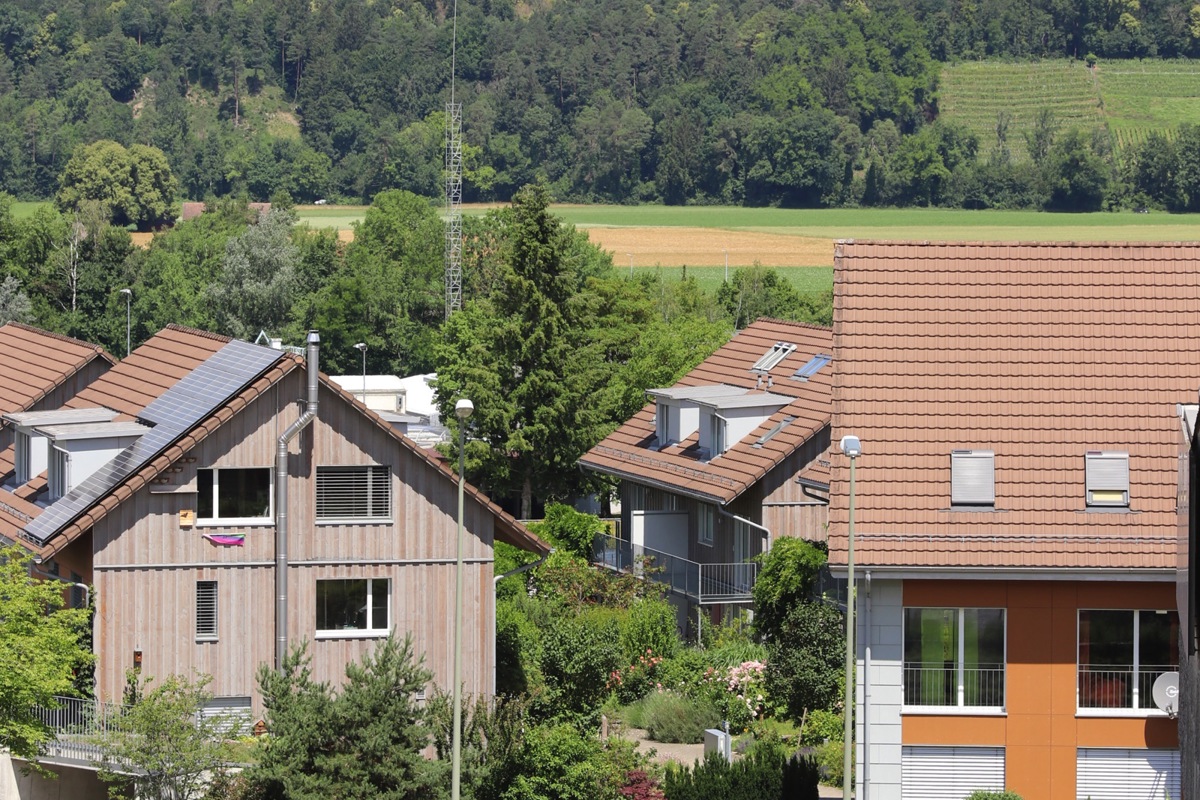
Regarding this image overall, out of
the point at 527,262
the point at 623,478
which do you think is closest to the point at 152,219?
the point at 527,262

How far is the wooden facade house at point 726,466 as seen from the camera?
4669 cm

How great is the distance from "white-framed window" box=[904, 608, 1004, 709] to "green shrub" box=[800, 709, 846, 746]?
5934 mm

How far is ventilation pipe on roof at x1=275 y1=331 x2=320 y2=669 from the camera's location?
34.5 m

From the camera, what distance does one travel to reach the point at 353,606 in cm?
3566

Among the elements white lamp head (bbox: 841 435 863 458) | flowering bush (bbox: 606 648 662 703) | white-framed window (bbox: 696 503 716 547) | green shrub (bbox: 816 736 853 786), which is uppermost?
white lamp head (bbox: 841 435 863 458)

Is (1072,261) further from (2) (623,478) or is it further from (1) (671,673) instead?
(2) (623,478)

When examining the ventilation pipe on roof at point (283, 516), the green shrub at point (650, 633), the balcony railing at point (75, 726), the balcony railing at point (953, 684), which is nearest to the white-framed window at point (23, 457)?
the ventilation pipe on roof at point (283, 516)

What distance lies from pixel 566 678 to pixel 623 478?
1921cm

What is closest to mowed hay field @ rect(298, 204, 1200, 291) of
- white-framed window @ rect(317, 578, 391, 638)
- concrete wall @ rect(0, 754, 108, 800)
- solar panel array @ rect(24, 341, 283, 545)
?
solar panel array @ rect(24, 341, 283, 545)

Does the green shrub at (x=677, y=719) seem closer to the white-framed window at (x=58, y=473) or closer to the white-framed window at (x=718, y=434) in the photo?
the white-framed window at (x=58, y=473)

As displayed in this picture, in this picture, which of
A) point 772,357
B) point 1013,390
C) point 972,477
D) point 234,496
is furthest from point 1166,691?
point 772,357

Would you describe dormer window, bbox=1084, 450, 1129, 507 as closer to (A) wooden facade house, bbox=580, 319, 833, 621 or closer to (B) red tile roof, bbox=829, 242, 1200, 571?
(B) red tile roof, bbox=829, 242, 1200, 571

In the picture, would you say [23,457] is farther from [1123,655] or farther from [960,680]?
[1123,655]

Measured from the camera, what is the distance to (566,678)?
32750mm
